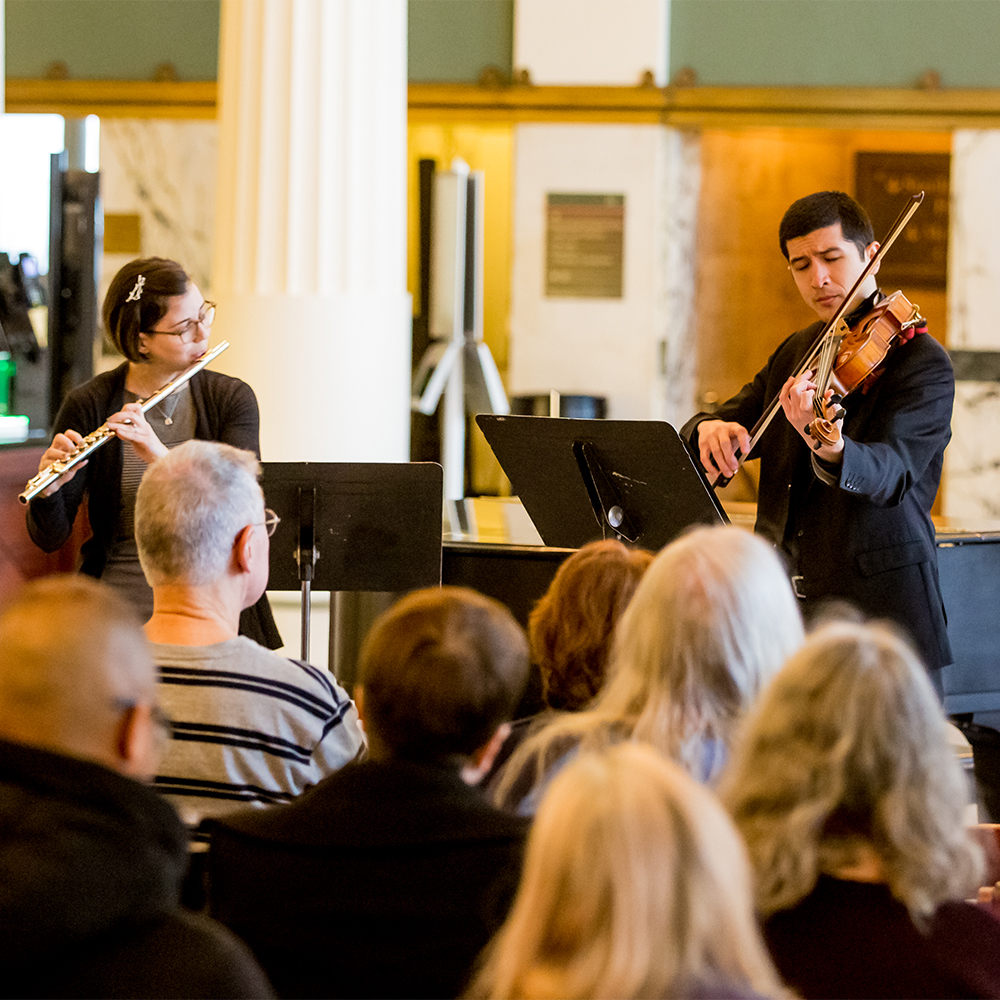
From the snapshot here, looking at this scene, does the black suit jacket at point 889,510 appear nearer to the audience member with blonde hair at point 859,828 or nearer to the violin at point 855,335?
the violin at point 855,335

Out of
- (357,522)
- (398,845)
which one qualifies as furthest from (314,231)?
(398,845)

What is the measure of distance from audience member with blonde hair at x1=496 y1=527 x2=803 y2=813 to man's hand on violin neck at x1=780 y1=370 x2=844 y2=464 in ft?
3.25

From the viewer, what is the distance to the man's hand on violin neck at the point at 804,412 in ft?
9.02

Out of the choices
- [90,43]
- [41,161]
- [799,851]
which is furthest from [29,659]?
[90,43]

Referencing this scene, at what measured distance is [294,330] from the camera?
178 inches

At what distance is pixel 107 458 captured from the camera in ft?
10.2

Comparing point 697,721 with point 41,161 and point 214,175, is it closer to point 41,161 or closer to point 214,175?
point 41,161

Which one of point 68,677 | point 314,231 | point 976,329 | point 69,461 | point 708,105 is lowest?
point 68,677

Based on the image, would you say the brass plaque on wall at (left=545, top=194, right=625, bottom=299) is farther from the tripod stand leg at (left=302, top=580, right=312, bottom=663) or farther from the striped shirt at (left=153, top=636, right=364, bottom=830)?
the striped shirt at (left=153, top=636, right=364, bottom=830)

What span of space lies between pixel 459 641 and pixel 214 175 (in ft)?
19.7

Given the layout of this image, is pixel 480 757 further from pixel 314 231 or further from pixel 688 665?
pixel 314 231

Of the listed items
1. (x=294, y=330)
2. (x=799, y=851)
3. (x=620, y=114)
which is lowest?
(x=799, y=851)

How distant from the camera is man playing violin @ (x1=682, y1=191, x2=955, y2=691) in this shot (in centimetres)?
294

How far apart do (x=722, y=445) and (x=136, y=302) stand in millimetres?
1306
